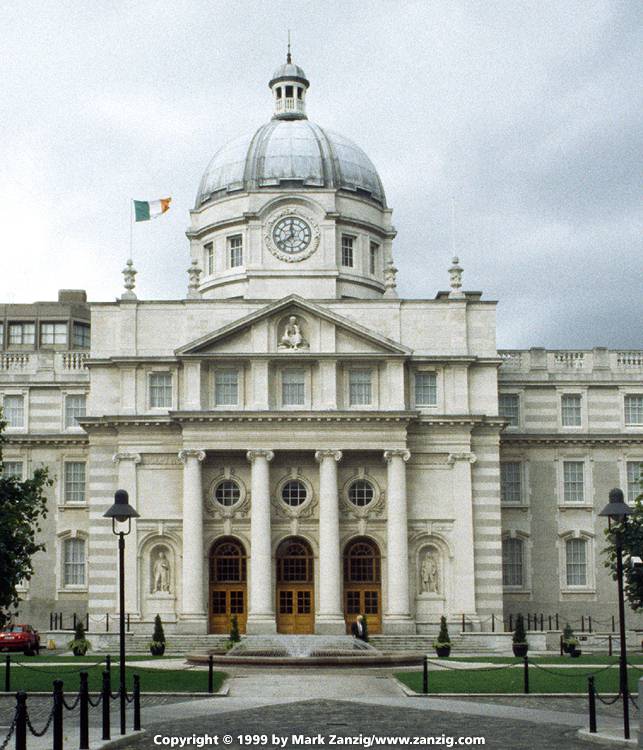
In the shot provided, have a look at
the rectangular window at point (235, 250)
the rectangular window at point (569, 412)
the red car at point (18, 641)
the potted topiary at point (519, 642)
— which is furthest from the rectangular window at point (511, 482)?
the red car at point (18, 641)

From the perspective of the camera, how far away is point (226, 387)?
6550 cm

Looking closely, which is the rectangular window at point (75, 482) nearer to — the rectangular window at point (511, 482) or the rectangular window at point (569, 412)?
the rectangular window at point (511, 482)

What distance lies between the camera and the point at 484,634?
60969 millimetres

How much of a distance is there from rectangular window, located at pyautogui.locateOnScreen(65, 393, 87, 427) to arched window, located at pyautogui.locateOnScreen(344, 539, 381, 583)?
16.7m

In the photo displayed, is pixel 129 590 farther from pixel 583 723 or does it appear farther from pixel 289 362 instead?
pixel 583 723

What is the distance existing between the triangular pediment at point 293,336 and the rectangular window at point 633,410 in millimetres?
14308

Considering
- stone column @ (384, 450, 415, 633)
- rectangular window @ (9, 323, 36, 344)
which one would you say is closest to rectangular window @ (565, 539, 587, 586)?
stone column @ (384, 450, 415, 633)

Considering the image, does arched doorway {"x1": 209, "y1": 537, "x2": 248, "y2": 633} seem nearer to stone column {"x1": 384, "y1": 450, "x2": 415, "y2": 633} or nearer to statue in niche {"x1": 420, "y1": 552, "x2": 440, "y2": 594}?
stone column {"x1": 384, "y1": 450, "x2": 415, "y2": 633}

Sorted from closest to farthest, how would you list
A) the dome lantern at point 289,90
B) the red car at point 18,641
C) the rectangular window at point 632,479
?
1. the red car at point 18,641
2. the rectangular window at point 632,479
3. the dome lantern at point 289,90

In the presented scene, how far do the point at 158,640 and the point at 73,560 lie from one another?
13088 mm

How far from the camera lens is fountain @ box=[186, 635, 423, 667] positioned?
1887 inches

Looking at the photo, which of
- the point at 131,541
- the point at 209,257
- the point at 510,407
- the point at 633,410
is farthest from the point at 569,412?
the point at 131,541

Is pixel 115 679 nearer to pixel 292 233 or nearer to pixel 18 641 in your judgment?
pixel 18 641

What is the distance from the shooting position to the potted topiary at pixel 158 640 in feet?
189
